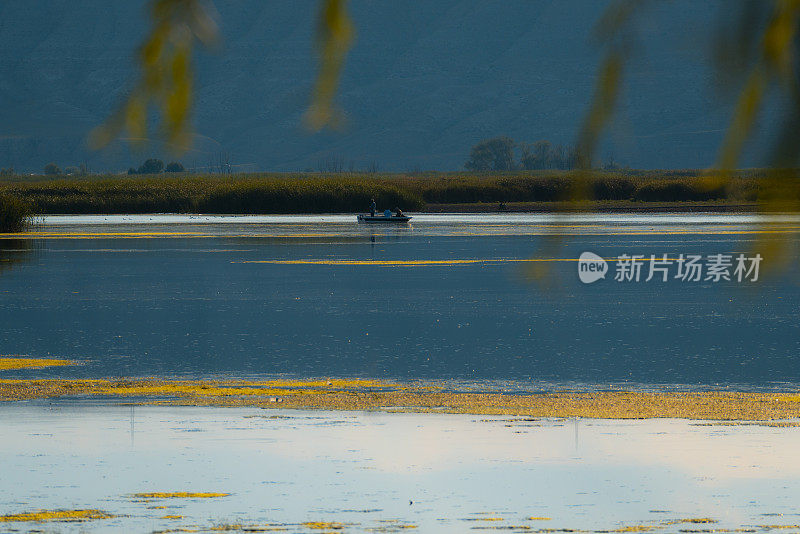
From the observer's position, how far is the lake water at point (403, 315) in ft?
67.2

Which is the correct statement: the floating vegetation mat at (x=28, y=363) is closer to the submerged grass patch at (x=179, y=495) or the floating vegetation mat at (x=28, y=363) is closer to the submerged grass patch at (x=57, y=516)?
the submerged grass patch at (x=179, y=495)

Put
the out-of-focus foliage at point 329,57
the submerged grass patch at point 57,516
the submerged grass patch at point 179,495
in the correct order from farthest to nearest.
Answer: the submerged grass patch at point 179,495
the submerged grass patch at point 57,516
the out-of-focus foliage at point 329,57

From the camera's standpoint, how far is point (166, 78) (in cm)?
246

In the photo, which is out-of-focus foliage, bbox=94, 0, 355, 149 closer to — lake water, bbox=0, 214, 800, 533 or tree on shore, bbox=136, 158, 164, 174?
tree on shore, bbox=136, 158, 164, 174

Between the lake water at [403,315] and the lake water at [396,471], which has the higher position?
the lake water at [403,315]

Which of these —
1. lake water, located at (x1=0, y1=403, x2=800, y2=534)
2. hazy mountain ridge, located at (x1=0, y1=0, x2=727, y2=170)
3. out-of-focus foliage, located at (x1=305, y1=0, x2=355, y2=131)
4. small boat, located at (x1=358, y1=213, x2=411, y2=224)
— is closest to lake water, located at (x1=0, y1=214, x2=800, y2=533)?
lake water, located at (x1=0, y1=403, x2=800, y2=534)

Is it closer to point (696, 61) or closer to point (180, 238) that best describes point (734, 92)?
point (696, 61)

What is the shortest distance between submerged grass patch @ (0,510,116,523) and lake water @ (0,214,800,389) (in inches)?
172

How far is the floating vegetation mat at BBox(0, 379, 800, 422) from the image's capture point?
16031mm

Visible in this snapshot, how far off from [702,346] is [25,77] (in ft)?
71.6

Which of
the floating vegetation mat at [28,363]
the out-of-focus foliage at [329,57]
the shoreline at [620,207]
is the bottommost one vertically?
the out-of-focus foliage at [329,57]

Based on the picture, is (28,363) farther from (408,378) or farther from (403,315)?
(403,315)

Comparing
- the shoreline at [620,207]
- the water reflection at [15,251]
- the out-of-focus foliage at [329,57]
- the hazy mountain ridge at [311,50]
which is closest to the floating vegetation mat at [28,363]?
the hazy mountain ridge at [311,50]

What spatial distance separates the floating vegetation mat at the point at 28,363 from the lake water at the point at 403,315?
25.8 inches
